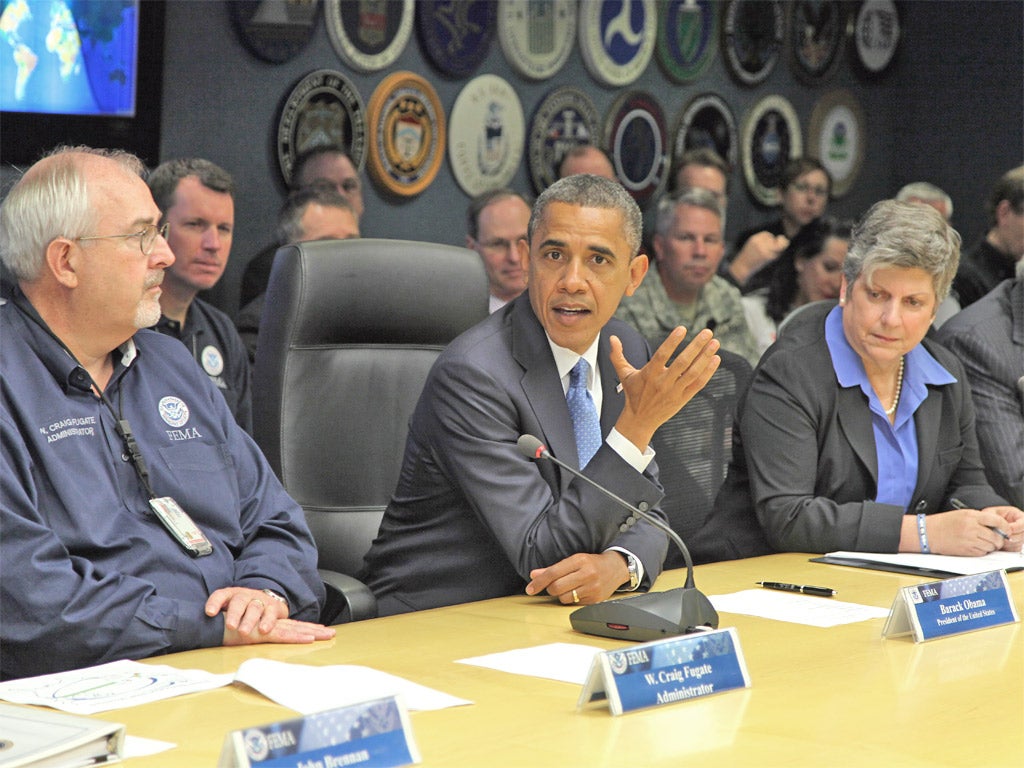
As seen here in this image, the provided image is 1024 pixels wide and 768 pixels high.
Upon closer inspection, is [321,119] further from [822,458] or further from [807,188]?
[822,458]

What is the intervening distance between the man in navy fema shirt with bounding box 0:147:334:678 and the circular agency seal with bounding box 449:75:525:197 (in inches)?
121

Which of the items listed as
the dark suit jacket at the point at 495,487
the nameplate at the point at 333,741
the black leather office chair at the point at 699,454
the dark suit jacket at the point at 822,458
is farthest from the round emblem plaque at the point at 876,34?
the nameplate at the point at 333,741

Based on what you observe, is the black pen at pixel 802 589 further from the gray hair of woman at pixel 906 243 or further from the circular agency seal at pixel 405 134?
the circular agency seal at pixel 405 134

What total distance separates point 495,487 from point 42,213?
0.81 m

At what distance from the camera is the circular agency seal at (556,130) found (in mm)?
5547

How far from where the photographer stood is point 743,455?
9.06 feet

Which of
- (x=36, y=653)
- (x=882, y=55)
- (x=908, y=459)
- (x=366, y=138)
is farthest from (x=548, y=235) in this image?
(x=882, y=55)

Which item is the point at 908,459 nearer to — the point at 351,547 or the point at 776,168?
the point at 351,547

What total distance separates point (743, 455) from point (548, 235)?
0.66 meters

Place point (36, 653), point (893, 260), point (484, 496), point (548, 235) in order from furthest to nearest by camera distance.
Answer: point (893, 260), point (548, 235), point (484, 496), point (36, 653)

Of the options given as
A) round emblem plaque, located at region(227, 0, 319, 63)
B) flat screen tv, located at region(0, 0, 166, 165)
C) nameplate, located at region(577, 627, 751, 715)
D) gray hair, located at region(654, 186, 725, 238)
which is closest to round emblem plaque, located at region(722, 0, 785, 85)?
gray hair, located at region(654, 186, 725, 238)

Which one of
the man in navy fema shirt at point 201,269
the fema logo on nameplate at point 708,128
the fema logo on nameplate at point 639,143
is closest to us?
the man in navy fema shirt at point 201,269

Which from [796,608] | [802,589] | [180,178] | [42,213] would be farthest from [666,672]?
[180,178]

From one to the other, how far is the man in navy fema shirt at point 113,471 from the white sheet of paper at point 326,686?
26 centimetres
